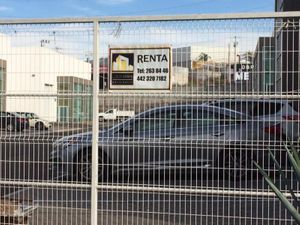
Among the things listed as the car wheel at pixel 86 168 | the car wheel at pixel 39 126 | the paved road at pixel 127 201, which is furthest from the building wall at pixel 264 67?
the car wheel at pixel 39 126

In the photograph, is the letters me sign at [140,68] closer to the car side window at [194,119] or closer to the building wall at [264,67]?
the car side window at [194,119]

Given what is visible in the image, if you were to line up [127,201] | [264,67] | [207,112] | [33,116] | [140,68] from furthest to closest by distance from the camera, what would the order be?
[127,201] < [207,112] < [33,116] < [140,68] < [264,67]

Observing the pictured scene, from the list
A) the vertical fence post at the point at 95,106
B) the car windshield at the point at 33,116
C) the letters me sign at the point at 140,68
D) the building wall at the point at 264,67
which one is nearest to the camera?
the building wall at the point at 264,67

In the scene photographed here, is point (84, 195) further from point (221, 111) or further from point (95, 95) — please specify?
point (221, 111)

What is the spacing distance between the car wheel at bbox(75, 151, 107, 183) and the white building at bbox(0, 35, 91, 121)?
628mm

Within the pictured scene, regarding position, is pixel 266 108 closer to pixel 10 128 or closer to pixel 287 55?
pixel 287 55

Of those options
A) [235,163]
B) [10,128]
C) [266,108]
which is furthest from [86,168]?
[266,108]

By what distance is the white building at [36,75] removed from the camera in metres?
6.10

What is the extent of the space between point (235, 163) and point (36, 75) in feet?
8.16

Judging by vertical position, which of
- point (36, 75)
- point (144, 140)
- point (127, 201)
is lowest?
point (127, 201)

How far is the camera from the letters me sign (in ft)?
19.4

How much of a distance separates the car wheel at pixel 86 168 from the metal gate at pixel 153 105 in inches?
0.5

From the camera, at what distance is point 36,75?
6.29 metres

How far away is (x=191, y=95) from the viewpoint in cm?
586
